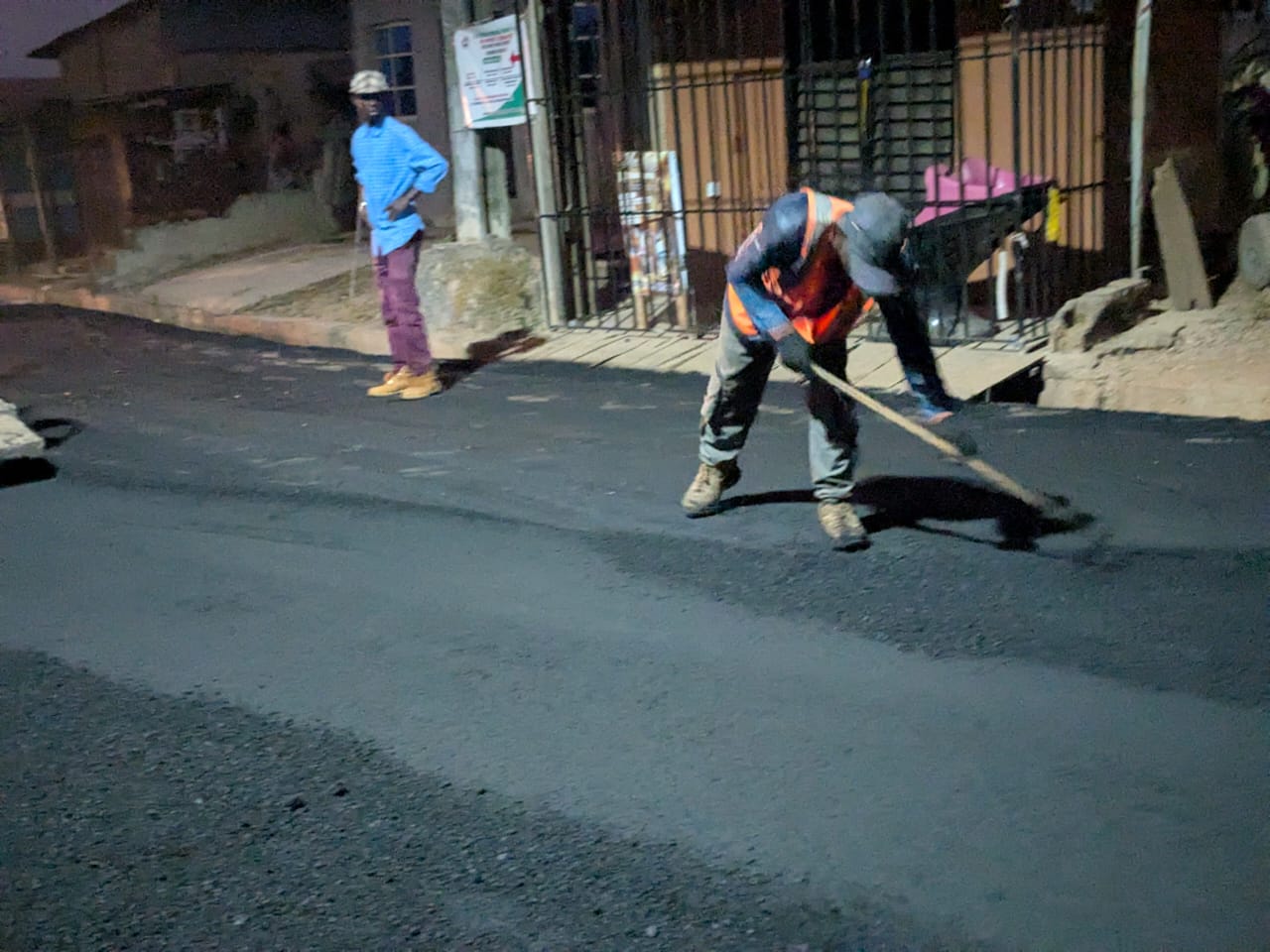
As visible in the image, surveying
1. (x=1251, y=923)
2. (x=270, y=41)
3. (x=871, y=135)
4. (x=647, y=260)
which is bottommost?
(x=1251, y=923)

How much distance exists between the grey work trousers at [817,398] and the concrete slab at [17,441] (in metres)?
3.63

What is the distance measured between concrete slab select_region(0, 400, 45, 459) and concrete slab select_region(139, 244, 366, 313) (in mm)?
5459

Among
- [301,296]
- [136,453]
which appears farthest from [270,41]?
[136,453]

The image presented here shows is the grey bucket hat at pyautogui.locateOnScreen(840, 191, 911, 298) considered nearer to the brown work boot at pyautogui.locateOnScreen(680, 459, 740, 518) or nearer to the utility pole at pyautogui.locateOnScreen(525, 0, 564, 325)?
the brown work boot at pyautogui.locateOnScreen(680, 459, 740, 518)

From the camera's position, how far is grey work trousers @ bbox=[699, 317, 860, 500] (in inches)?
185

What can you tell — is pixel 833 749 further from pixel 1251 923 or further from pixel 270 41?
pixel 270 41

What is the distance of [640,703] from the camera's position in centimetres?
363

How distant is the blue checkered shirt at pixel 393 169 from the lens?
24.4 feet

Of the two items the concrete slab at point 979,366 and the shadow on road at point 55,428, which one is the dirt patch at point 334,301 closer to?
the shadow on road at point 55,428

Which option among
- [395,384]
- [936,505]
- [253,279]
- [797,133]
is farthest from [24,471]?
[253,279]

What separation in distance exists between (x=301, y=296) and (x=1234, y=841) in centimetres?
1033

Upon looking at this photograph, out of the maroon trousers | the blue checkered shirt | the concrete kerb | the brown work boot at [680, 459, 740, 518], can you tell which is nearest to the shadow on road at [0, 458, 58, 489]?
the maroon trousers

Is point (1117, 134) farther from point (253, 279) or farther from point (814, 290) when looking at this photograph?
point (253, 279)

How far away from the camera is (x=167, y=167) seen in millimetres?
18984
